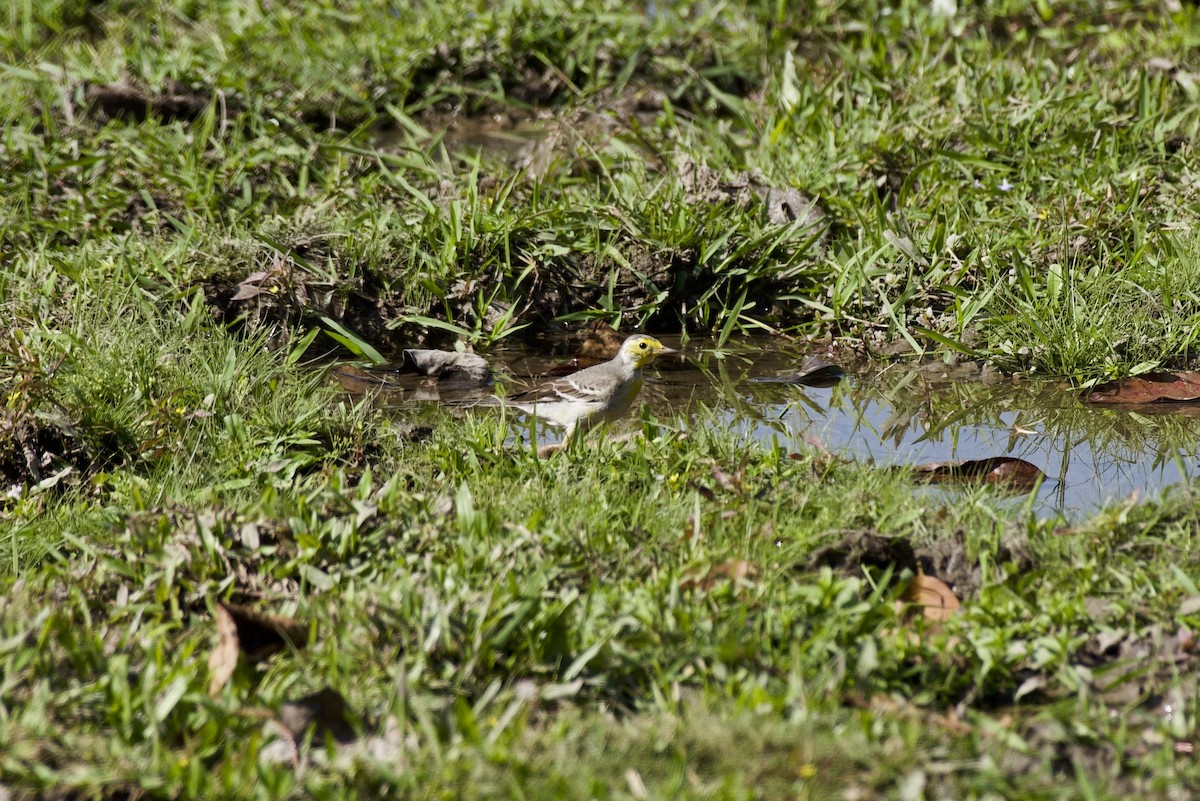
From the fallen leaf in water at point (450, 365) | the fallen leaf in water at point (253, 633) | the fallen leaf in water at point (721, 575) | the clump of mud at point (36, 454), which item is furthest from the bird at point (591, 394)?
the fallen leaf in water at point (253, 633)

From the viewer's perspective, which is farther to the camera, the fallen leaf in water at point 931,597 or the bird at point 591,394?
the bird at point 591,394

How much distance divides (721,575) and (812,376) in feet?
8.68

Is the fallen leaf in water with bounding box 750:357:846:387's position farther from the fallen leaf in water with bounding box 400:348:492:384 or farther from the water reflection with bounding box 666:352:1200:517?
the fallen leaf in water with bounding box 400:348:492:384

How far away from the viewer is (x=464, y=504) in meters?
→ 4.12

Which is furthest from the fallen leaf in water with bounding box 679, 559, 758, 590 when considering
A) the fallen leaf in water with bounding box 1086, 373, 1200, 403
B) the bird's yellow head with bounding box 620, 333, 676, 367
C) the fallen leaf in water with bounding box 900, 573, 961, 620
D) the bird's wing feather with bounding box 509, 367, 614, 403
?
the fallen leaf in water with bounding box 1086, 373, 1200, 403

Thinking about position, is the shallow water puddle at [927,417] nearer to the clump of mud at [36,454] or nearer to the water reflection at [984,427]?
the water reflection at [984,427]

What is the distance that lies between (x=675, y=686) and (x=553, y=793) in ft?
1.80

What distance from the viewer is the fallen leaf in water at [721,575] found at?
381cm

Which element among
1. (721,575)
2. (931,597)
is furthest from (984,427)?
(721,575)

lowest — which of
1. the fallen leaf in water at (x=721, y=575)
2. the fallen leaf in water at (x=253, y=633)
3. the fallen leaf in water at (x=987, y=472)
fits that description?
the fallen leaf in water at (x=987, y=472)

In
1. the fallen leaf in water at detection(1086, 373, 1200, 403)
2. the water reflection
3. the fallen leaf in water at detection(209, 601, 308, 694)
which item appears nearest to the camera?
the fallen leaf in water at detection(209, 601, 308, 694)

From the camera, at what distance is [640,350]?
626 cm

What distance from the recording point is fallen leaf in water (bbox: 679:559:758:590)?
381 centimetres

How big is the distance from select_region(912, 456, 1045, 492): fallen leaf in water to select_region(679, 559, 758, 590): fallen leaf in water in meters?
1.30
